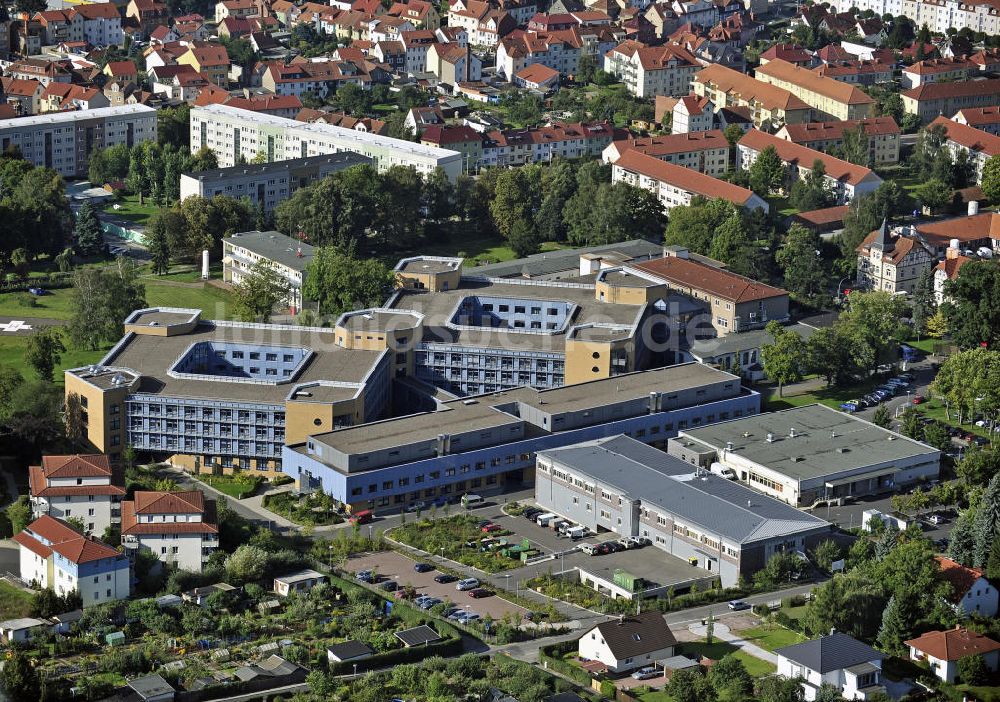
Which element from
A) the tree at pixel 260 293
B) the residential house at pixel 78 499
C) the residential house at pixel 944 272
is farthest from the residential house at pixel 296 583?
the residential house at pixel 944 272

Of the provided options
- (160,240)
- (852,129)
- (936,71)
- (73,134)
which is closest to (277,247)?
(160,240)

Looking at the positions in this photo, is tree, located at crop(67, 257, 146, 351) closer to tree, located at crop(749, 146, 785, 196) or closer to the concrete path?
the concrete path

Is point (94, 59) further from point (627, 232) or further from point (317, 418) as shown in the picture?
point (317, 418)

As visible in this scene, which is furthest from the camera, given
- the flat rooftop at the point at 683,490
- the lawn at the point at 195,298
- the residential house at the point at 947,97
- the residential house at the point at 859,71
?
the residential house at the point at 859,71

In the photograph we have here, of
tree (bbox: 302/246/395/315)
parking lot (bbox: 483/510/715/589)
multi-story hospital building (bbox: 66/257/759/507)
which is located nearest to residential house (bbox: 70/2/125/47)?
tree (bbox: 302/246/395/315)

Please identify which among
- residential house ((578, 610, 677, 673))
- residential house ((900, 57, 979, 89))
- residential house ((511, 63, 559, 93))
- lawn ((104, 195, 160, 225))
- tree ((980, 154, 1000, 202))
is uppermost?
residential house ((900, 57, 979, 89))

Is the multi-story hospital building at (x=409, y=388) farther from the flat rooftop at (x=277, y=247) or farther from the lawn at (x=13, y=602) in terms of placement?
the lawn at (x=13, y=602)

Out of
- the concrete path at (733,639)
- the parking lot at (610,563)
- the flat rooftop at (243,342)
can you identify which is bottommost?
the parking lot at (610,563)
